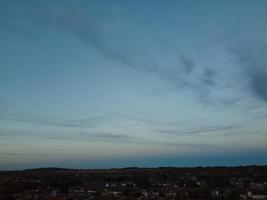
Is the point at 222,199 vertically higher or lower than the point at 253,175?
lower

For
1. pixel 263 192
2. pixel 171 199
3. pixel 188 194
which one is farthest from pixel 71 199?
pixel 263 192

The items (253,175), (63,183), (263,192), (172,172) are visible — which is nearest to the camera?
(263,192)

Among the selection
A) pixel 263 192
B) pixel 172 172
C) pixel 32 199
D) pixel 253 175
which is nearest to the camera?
pixel 32 199

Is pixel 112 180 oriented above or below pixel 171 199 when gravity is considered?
above

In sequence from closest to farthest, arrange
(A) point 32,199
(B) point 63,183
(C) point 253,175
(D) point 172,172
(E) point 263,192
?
(A) point 32,199
(E) point 263,192
(B) point 63,183
(C) point 253,175
(D) point 172,172

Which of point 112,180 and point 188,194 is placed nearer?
point 188,194

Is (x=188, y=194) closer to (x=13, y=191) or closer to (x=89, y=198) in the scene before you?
(x=89, y=198)

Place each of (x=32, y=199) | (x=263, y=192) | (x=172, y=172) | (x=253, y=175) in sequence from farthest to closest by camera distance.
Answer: (x=172, y=172)
(x=253, y=175)
(x=263, y=192)
(x=32, y=199)

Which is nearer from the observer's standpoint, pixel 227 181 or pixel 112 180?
pixel 227 181

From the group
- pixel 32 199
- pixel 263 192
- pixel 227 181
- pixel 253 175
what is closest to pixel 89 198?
pixel 32 199

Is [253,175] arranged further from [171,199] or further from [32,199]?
[32,199]
